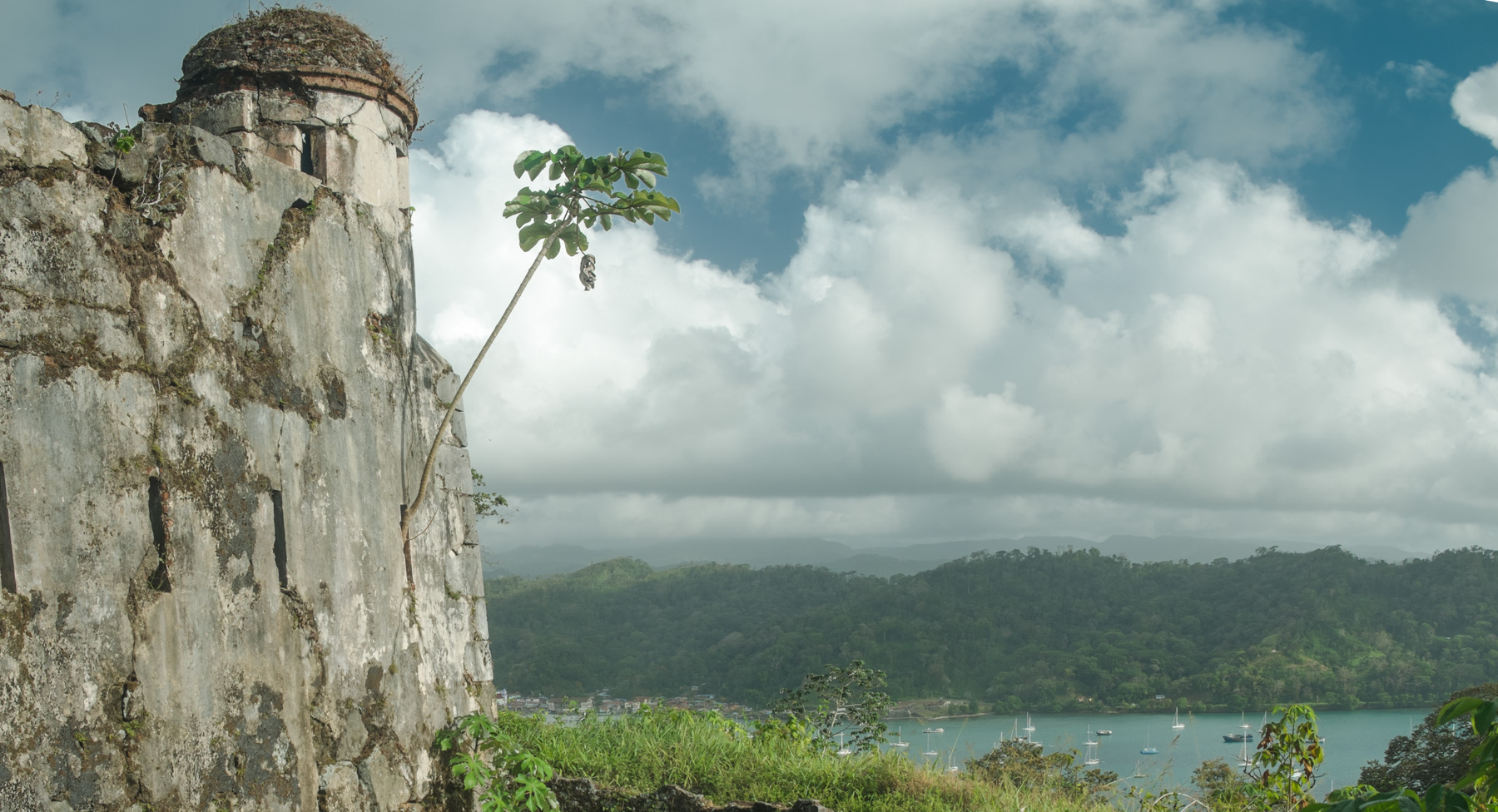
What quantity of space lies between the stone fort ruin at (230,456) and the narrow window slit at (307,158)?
19mm

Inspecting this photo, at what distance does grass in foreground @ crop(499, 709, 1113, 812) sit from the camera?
16.9 ft

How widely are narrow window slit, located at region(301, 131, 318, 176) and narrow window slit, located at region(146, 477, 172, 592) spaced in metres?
1.95

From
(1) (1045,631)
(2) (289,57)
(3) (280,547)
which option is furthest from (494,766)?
(1) (1045,631)

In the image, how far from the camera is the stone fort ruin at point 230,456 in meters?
3.12

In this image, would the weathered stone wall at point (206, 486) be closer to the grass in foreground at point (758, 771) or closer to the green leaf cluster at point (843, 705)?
the grass in foreground at point (758, 771)

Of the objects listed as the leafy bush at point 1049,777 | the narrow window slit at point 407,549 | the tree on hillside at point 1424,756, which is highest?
the narrow window slit at point 407,549

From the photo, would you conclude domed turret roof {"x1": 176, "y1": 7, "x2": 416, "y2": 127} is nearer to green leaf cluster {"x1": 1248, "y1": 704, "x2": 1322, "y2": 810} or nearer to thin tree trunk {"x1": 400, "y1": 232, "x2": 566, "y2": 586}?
thin tree trunk {"x1": 400, "y1": 232, "x2": 566, "y2": 586}

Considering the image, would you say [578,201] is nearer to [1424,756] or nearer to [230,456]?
[230,456]

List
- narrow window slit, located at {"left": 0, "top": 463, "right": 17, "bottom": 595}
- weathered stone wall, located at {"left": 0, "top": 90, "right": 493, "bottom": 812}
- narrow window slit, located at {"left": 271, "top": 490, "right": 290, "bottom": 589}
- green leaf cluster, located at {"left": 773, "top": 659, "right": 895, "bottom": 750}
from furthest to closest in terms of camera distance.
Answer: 1. green leaf cluster, located at {"left": 773, "top": 659, "right": 895, "bottom": 750}
2. narrow window slit, located at {"left": 271, "top": 490, "right": 290, "bottom": 589}
3. weathered stone wall, located at {"left": 0, "top": 90, "right": 493, "bottom": 812}
4. narrow window slit, located at {"left": 0, "top": 463, "right": 17, "bottom": 595}

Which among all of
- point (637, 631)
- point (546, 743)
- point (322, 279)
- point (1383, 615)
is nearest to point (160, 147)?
point (322, 279)

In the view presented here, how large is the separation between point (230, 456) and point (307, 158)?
5.77 ft

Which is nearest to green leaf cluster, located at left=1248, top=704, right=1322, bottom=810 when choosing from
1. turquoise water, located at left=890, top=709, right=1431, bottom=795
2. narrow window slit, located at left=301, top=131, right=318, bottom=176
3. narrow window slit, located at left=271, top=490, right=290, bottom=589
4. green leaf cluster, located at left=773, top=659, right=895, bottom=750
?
green leaf cluster, located at left=773, top=659, right=895, bottom=750

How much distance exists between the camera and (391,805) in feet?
14.3

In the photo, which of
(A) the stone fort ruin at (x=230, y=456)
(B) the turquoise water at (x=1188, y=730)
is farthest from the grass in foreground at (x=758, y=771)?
(B) the turquoise water at (x=1188, y=730)
